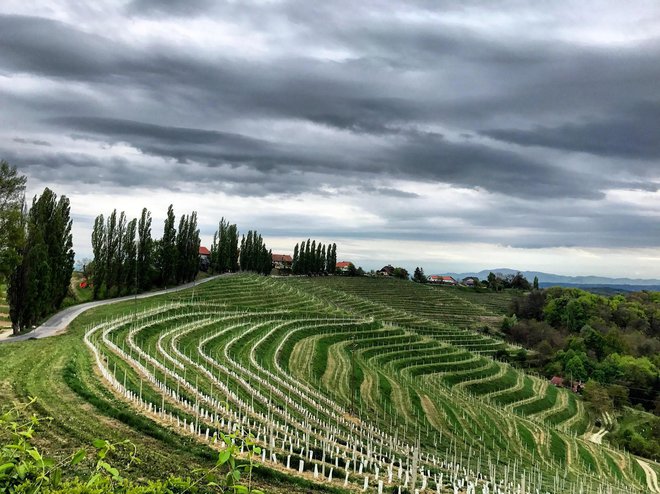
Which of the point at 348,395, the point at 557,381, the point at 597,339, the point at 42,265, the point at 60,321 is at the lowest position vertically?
the point at 557,381

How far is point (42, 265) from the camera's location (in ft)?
145

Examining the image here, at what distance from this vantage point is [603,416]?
66.6 meters

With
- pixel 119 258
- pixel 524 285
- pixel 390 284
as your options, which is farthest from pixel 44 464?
pixel 524 285

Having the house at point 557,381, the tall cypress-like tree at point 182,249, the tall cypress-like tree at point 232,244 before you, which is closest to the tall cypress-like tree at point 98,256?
the tall cypress-like tree at point 182,249

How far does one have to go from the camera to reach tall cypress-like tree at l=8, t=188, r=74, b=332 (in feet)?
142

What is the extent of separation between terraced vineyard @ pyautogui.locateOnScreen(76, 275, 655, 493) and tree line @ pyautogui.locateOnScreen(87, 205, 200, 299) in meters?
6.73

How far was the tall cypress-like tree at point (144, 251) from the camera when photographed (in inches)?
2822

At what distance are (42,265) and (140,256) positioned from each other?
2756cm

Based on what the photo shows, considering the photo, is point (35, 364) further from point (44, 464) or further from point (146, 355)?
point (44, 464)

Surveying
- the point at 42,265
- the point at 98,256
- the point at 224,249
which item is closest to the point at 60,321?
the point at 42,265

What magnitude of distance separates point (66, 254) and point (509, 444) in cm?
4897

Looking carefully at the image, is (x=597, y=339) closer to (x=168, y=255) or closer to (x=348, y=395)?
(x=348, y=395)

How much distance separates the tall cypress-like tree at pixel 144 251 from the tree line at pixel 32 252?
17.4 m

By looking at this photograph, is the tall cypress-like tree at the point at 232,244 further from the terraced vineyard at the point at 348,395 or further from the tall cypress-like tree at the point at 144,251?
the tall cypress-like tree at the point at 144,251
